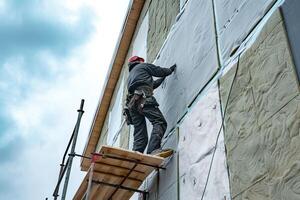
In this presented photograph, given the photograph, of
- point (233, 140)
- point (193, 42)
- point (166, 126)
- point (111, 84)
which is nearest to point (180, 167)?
point (166, 126)

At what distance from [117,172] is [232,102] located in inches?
80.5

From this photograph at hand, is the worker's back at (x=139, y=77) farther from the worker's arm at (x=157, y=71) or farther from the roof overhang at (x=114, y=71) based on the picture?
the roof overhang at (x=114, y=71)

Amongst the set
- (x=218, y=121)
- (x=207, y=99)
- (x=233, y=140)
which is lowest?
(x=233, y=140)

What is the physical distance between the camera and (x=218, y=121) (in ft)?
12.3

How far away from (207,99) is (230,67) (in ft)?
1.72

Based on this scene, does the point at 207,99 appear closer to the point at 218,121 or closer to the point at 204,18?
the point at 218,121

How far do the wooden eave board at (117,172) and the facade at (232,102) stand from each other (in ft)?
0.82

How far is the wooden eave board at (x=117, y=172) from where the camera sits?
4473 millimetres

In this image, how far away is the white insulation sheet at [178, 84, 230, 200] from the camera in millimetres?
3508

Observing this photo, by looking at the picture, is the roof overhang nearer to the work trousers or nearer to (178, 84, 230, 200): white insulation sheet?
the work trousers

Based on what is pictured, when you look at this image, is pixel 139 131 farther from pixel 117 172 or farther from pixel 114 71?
pixel 114 71

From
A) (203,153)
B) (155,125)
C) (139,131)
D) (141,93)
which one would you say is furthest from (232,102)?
(139,131)

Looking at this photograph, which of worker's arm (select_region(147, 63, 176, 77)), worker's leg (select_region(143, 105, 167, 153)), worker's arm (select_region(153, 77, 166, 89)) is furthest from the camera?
worker's arm (select_region(153, 77, 166, 89))

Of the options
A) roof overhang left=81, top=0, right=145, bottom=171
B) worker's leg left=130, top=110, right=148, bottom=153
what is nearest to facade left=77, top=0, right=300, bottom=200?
worker's leg left=130, top=110, right=148, bottom=153
